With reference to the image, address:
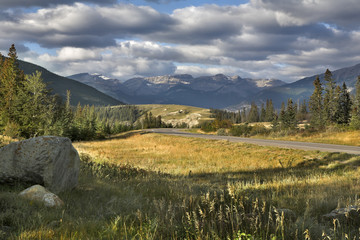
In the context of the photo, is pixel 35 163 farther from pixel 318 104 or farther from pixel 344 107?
pixel 344 107

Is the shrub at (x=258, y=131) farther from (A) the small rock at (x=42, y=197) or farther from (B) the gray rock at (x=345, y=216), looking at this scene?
(A) the small rock at (x=42, y=197)

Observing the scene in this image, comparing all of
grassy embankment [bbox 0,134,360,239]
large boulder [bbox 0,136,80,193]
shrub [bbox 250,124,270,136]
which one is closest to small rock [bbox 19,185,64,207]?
grassy embankment [bbox 0,134,360,239]

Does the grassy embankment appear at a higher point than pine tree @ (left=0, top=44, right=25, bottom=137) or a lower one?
lower

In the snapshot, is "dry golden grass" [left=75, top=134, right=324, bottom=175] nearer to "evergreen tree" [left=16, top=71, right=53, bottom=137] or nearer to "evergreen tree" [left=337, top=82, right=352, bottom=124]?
"evergreen tree" [left=16, top=71, right=53, bottom=137]

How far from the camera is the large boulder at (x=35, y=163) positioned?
7625 mm

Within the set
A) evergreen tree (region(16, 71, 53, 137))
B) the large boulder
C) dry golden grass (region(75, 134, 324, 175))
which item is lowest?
dry golden grass (region(75, 134, 324, 175))

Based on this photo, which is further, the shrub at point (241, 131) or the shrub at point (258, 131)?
the shrub at point (241, 131)

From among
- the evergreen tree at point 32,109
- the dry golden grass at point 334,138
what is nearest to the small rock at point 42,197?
the dry golden grass at point 334,138

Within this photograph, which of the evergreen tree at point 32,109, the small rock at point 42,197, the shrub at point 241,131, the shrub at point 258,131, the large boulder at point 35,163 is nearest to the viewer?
the small rock at point 42,197

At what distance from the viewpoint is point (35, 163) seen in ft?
25.0

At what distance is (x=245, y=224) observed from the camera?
448 centimetres

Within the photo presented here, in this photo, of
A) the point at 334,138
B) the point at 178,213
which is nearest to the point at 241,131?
the point at 334,138

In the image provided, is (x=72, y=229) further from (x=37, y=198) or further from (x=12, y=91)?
(x=12, y=91)

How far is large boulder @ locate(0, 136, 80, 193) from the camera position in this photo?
7.62m
